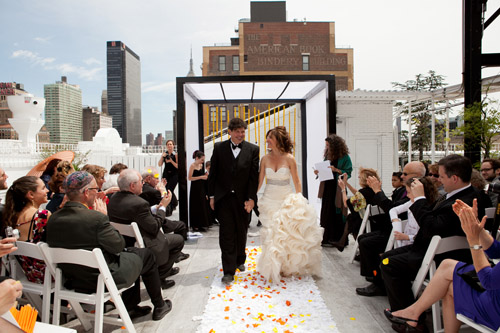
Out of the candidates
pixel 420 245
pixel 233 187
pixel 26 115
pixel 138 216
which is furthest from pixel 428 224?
pixel 26 115

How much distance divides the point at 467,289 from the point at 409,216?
1.26 m

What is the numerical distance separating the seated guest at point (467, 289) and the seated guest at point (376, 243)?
865mm

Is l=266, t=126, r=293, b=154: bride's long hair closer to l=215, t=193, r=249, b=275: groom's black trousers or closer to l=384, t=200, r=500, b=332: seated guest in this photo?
l=215, t=193, r=249, b=275: groom's black trousers

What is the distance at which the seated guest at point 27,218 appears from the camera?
2.95 metres

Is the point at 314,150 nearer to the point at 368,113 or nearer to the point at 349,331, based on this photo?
the point at 349,331

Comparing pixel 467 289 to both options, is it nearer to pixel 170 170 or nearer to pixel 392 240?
pixel 392 240

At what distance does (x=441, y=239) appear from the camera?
272 cm

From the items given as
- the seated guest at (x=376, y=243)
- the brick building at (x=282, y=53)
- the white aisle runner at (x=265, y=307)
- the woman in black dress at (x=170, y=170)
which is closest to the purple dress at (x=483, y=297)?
the white aisle runner at (x=265, y=307)

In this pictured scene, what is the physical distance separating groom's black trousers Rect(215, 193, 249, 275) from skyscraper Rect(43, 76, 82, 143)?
515ft

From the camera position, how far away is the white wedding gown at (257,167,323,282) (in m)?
4.04

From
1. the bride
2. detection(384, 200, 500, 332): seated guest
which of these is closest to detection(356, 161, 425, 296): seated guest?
the bride

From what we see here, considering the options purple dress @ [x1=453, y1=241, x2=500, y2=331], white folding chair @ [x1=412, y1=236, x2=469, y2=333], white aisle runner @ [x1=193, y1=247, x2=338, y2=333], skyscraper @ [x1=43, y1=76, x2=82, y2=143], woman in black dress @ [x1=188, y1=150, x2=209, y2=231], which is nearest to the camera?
purple dress @ [x1=453, y1=241, x2=500, y2=331]

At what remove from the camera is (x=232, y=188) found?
14.4ft

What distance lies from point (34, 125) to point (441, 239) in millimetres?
26562
